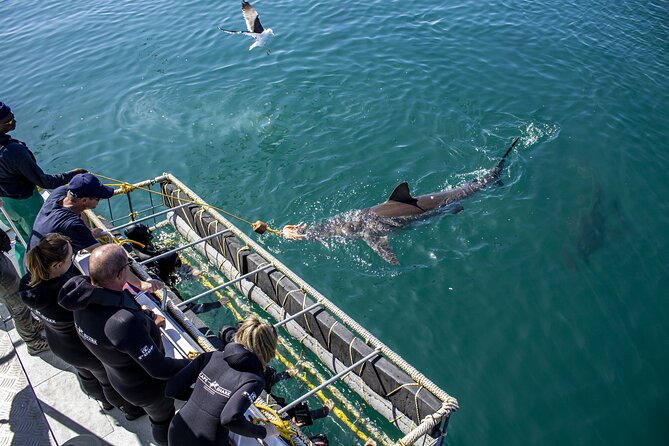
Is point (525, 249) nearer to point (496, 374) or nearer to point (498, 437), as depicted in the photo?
point (496, 374)

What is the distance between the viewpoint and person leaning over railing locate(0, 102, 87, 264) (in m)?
6.01

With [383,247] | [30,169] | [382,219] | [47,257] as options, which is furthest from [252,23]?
[47,257]

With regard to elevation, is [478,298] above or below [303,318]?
below

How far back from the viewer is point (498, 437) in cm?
707

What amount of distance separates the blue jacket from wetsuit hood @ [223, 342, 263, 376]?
4302 mm

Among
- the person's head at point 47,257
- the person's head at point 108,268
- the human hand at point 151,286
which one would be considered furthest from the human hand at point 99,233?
the person's head at point 108,268

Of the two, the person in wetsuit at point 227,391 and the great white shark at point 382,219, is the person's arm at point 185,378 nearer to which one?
the person in wetsuit at point 227,391

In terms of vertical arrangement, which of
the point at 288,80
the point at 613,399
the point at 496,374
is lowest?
the point at 613,399

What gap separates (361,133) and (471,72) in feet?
17.9

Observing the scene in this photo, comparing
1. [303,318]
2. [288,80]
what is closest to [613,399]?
[303,318]

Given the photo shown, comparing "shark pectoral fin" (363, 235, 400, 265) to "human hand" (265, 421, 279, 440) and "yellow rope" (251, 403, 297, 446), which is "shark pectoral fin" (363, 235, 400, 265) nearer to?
"yellow rope" (251, 403, 297, 446)

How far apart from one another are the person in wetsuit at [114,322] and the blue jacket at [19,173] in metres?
2.96

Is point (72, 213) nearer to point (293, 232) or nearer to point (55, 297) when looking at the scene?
point (55, 297)

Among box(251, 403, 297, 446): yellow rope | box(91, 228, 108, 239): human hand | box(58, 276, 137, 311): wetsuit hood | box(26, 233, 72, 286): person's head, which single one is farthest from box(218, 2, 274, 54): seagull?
box(251, 403, 297, 446): yellow rope
